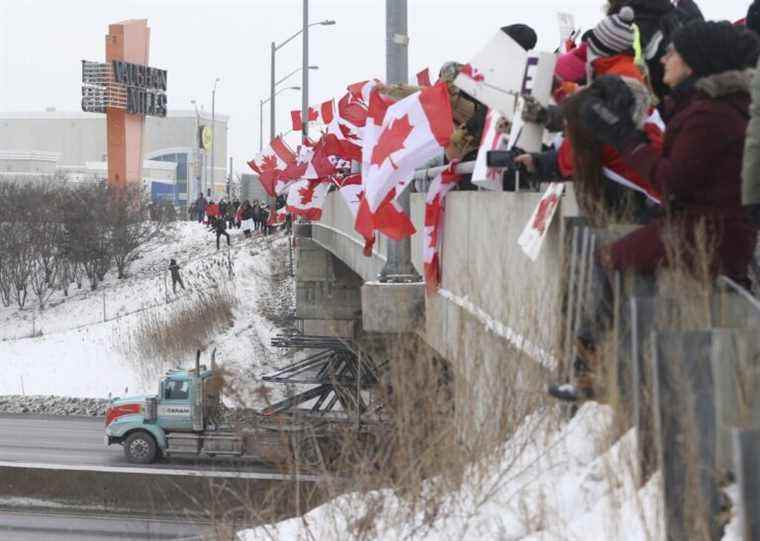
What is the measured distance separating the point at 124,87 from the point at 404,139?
2681 inches

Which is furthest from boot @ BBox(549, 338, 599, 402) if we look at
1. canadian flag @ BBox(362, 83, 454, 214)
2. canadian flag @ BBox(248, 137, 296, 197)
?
canadian flag @ BBox(248, 137, 296, 197)

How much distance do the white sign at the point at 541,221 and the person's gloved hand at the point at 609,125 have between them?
3.44 ft

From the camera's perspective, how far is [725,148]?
19.7 ft

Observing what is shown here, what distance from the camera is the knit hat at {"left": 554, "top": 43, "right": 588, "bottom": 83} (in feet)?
26.3

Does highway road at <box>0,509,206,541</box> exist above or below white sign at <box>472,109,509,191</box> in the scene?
below

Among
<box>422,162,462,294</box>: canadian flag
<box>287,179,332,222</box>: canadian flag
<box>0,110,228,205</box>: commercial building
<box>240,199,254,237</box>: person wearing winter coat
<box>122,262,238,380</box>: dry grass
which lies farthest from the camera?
<box>0,110,228,205</box>: commercial building

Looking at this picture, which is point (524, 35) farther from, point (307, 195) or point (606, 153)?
point (307, 195)

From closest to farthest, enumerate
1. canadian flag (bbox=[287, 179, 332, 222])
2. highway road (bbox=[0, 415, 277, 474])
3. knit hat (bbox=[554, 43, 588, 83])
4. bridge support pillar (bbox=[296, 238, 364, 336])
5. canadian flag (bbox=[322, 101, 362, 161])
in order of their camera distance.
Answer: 1. knit hat (bbox=[554, 43, 588, 83])
2. canadian flag (bbox=[322, 101, 362, 161])
3. canadian flag (bbox=[287, 179, 332, 222])
4. highway road (bbox=[0, 415, 277, 474])
5. bridge support pillar (bbox=[296, 238, 364, 336])

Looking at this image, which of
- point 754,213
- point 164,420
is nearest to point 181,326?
point 164,420

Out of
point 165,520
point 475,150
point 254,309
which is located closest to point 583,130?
point 475,150

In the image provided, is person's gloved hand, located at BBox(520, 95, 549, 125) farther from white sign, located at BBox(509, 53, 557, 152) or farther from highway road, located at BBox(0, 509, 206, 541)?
highway road, located at BBox(0, 509, 206, 541)

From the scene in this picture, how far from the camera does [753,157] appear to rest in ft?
18.5

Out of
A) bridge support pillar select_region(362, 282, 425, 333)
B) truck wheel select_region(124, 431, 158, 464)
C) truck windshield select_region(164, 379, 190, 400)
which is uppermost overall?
bridge support pillar select_region(362, 282, 425, 333)

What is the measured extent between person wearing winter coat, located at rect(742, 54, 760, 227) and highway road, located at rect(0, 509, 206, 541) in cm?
1529
